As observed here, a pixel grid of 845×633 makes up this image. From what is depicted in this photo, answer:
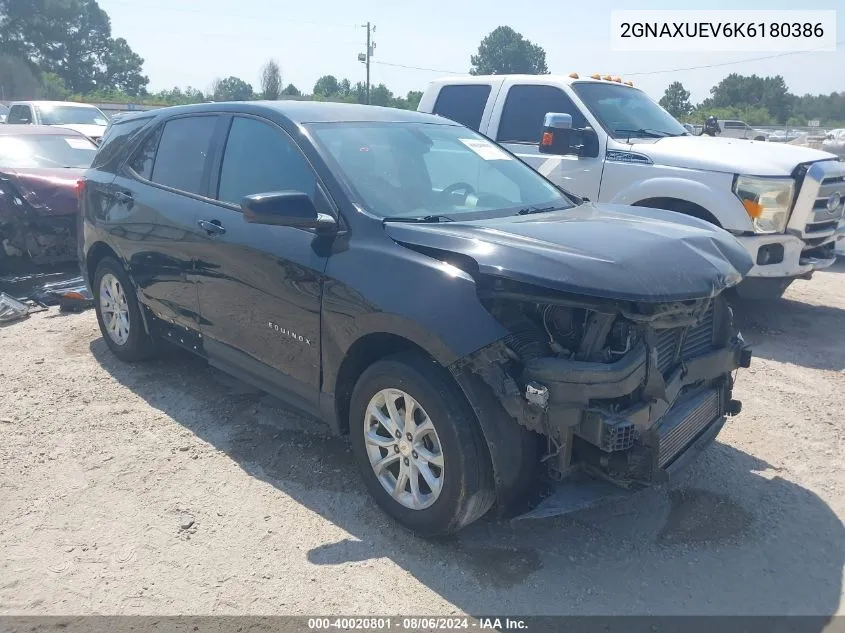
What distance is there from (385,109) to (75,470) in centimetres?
280

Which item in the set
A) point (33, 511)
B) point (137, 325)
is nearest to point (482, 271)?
point (33, 511)

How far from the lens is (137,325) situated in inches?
198

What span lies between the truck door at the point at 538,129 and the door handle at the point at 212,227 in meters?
3.71

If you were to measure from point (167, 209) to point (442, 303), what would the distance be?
240 centimetres

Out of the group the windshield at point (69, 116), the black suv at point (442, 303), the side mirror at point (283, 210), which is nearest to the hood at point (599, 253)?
the black suv at point (442, 303)

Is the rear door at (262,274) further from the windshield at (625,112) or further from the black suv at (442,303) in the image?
the windshield at (625,112)

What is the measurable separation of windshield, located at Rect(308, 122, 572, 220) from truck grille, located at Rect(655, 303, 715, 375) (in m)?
1.07

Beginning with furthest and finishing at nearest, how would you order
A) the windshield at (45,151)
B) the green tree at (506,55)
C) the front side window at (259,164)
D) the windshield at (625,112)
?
the green tree at (506,55) → the windshield at (45,151) → the windshield at (625,112) → the front side window at (259,164)

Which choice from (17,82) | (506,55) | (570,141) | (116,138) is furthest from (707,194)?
(506,55)

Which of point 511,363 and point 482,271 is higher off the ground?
point 482,271

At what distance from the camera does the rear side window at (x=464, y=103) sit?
24.3 ft

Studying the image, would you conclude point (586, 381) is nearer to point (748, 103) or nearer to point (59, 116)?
point (59, 116)

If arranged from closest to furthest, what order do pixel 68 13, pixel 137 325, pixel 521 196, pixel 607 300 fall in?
1. pixel 607 300
2. pixel 521 196
3. pixel 137 325
4. pixel 68 13

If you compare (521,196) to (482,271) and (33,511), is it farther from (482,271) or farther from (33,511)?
(33,511)
